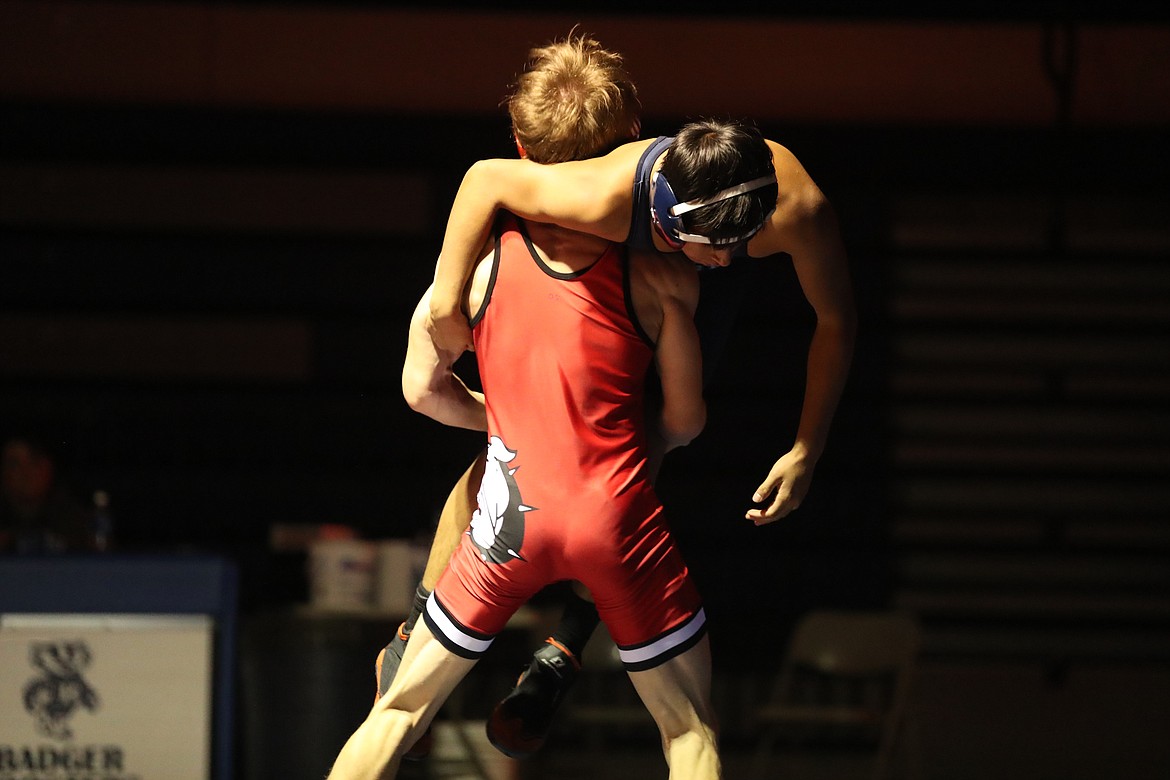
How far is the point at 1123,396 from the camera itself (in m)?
6.11

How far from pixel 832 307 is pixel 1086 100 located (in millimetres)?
4317

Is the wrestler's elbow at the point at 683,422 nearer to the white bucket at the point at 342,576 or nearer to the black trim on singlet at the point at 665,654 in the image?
the black trim on singlet at the point at 665,654

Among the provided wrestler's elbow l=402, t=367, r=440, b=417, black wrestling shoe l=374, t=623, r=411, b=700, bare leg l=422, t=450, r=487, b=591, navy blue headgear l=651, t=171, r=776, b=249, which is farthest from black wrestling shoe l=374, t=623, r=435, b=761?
navy blue headgear l=651, t=171, r=776, b=249

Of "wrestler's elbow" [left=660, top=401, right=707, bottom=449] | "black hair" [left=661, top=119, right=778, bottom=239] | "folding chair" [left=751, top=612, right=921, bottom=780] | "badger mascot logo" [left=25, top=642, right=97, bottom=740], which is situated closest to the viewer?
"black hair" [left=661, top=119, right=778, bottom=239]

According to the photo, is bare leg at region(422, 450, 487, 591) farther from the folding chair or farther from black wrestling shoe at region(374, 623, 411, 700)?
the folding chair

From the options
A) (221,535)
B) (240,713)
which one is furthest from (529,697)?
(221,535)

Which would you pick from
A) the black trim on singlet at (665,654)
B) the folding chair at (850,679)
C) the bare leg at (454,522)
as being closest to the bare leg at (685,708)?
the black trim on singlet at (665,654)

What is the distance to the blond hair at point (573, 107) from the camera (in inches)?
86.0

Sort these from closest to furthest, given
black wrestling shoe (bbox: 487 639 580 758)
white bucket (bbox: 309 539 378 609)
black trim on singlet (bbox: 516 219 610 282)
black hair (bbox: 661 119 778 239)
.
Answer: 1. black hair (bbox: 661 119 778 239)
2. black trim on singlet (bbox: 516 219 610 282)
3. black wrestling shoe (bbox: 487 639 580 758)
4. white bucket (bbox: 309 539 378 609)

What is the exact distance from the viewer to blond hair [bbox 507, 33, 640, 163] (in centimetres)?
219

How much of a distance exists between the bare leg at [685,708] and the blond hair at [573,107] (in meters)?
0.77

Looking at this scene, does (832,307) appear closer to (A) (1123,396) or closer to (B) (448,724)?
(B) (448,724)

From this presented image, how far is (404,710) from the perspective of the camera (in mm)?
2186

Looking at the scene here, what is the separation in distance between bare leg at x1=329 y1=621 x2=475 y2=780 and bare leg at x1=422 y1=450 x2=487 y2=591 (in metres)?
0.13
